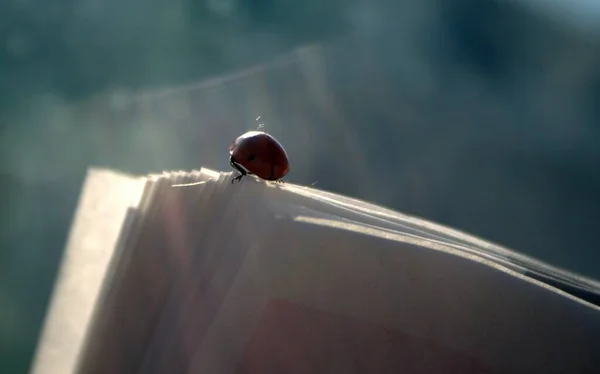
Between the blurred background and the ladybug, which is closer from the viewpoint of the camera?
the ladybug

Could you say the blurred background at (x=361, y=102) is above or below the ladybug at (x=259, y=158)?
above

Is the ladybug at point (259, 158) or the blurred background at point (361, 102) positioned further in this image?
the blurred background at point (361, 102)

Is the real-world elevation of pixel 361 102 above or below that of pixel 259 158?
above

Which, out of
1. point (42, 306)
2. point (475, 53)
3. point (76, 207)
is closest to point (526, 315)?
point (42, 306)

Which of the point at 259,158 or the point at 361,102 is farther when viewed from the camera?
the point at 361,102

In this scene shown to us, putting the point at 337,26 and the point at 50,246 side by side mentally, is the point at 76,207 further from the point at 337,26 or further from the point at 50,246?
the point at 337,26

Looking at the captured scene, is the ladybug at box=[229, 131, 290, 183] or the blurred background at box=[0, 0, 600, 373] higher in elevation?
the blurred background at box=[0, 0, 600, 373]
